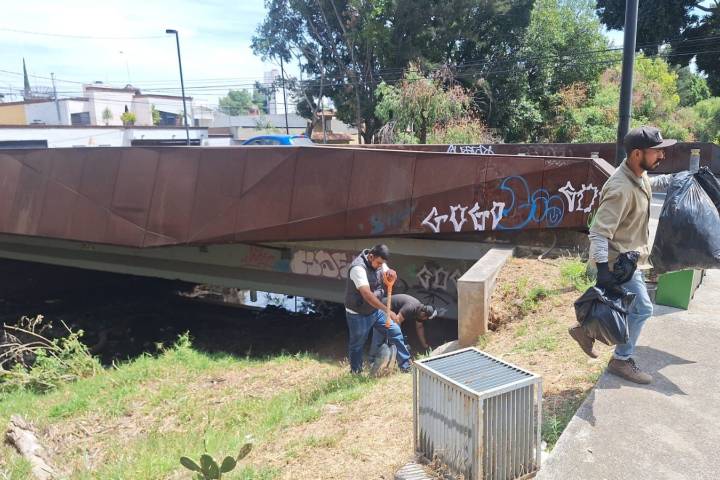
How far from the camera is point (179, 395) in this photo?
7086mm

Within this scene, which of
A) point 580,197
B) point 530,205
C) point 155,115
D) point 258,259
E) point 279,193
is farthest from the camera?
point 155,115

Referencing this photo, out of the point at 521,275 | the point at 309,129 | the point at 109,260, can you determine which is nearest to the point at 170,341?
the point at 109,260

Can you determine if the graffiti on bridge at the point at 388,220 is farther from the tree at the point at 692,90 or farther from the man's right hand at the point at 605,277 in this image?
the tree at the point at 692,90

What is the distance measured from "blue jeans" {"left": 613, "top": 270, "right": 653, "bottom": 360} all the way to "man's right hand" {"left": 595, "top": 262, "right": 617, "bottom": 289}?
0.65 ft

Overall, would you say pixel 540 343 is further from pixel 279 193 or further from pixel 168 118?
pixel 168 118

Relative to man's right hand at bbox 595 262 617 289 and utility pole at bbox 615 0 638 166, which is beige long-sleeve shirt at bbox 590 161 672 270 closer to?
man's right hand at bbox 595 262 617 289

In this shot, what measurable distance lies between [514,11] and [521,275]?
25.3 meters

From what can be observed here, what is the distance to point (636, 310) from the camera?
3.66m

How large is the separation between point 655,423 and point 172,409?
534cm

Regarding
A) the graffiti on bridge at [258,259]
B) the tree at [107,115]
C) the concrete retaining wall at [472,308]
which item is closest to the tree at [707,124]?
the graffiti on bridge at [258,259]

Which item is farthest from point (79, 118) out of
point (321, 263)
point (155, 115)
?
point (321, 263)

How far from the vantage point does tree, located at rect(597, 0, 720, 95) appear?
23062mm

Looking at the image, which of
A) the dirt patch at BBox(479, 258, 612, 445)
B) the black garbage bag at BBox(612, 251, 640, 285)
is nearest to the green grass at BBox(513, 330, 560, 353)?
the dirt patch at BBox(479, 258, 612, 445)

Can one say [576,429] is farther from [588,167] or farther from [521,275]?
[588,167]
